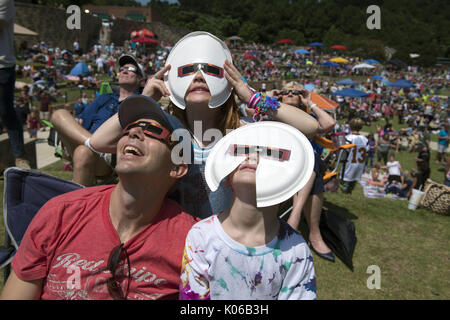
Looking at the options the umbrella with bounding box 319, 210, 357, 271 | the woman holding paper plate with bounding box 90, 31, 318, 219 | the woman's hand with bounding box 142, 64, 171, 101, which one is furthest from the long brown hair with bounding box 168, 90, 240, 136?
the umbrella with bounding box 319, 210, 357, 271

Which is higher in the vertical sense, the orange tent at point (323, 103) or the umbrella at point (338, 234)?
the orange tent at point (323, 103)

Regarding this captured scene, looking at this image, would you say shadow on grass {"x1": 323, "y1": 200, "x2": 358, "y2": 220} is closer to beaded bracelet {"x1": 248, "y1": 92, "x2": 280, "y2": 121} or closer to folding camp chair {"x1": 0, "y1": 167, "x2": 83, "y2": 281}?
beaded bracelet {"x1": 248, "y1": 92, "x2": 280, "y2": 121}

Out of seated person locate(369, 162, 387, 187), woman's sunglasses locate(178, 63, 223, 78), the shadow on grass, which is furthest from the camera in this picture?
seated person locate(369, 162, 387, 187)

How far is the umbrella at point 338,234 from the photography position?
12.4 ft

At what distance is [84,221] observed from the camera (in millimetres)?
1715

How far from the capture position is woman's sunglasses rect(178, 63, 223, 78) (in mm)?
1987

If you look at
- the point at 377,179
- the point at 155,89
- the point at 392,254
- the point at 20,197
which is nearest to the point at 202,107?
the point at 155,89

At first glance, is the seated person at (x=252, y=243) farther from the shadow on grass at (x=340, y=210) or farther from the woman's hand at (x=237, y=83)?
the shadow on grass at (x=340, y=210)

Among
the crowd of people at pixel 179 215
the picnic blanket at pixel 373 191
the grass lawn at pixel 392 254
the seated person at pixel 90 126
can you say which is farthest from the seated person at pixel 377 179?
the crowd of people at pixel 179 215

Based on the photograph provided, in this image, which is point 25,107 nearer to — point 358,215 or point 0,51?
point 0,51

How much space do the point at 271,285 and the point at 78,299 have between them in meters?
0.97

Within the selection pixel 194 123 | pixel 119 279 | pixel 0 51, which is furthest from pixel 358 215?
pixel 0 51

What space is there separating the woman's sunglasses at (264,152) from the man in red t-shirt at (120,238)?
0.43 meters

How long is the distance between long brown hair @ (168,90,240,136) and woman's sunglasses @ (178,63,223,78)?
19 centimetres
